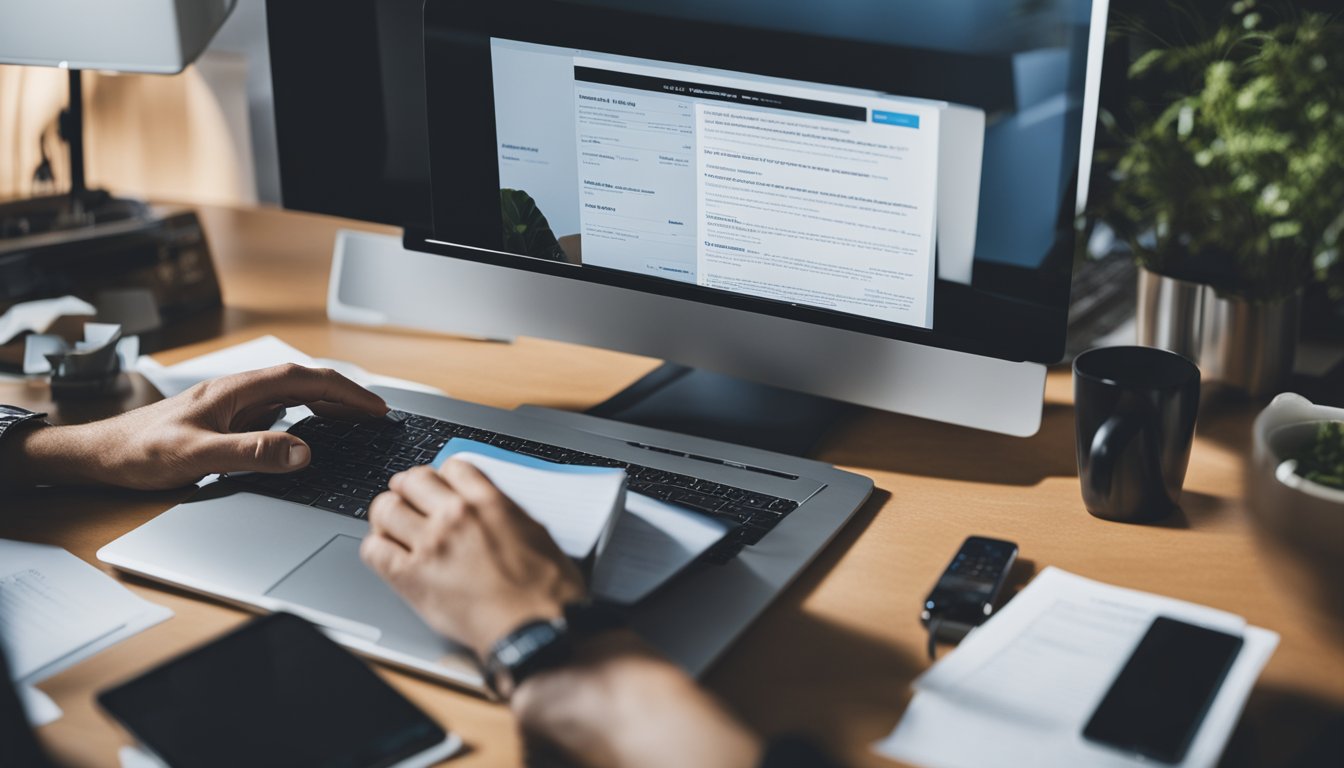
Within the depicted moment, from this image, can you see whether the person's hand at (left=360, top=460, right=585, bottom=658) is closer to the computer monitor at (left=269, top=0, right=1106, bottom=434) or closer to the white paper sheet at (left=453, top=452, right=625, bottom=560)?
the white paper sheet at (left=453, top=452, right=625, bottom=560)

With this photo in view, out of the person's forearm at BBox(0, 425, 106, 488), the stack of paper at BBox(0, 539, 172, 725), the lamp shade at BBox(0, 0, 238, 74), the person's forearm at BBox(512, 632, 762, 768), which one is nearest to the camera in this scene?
the person's forearm at BBox(512, 632, 762, 768)

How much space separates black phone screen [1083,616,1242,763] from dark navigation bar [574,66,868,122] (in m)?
0.45

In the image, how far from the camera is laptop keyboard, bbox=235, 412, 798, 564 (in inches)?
37.0

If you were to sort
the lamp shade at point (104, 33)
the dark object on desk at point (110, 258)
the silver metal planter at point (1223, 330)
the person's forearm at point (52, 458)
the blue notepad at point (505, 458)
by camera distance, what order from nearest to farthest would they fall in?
the blue notepad at point (505, 458) → the person's forearm at point (52, 458) → the silver metal planter at point (1223, 330) → the lamp shade at point (104, 33) → the dark object on desk at point (110, 258)

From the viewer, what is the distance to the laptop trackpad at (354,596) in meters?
0.77

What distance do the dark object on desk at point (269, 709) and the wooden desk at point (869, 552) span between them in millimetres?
Result: 38

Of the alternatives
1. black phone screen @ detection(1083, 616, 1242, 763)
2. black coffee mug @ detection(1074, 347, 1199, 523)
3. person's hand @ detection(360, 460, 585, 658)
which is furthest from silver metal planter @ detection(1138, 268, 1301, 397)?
person's hand @ detection(360, 460, 585, 658)

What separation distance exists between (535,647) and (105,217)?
1051 millimetres

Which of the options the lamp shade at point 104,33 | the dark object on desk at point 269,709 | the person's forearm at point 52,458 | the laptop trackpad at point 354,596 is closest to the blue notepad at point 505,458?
the laptop trackpad at point 354,596

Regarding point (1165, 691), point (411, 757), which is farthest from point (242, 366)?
point (1165, 691)

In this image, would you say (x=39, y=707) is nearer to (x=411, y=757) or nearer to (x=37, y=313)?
(x=411, y=757)

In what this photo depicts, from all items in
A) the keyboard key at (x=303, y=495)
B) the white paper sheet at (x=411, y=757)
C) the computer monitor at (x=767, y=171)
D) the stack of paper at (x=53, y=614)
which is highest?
the computer monitor at (x=767, y=171)

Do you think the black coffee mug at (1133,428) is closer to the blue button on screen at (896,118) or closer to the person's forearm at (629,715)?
the blue button on screen at (896,118)

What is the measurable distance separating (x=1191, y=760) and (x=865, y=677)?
0.20m
